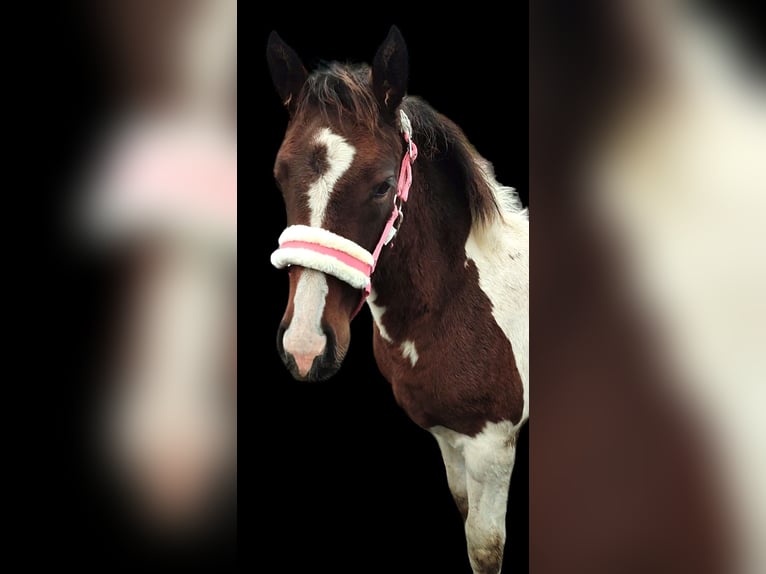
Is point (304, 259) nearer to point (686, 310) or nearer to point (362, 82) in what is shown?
point (362, 82)

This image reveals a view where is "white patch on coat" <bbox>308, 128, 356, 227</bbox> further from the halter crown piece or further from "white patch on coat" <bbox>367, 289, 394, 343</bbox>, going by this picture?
"white patch on coat" <bbox>367, 289, 394, 343</bbox>

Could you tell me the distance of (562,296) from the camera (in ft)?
3.56

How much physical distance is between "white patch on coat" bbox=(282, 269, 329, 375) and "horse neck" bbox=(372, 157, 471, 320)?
0.25 metres

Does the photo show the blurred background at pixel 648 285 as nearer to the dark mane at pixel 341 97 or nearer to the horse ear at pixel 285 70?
the dark mane at pixel 341 97

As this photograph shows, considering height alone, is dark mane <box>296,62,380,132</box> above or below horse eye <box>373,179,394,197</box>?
above

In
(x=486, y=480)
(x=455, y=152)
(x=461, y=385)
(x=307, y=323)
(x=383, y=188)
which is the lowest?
(x=486, y=480)

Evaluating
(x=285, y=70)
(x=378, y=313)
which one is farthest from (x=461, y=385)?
(x=285, y=70)

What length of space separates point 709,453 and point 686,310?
214 millimetres

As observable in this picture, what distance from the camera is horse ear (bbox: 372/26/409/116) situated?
1.55 metres

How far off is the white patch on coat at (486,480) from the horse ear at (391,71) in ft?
2.63

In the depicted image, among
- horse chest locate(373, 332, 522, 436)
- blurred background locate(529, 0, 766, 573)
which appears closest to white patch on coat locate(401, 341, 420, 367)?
horse chest locate(373, 332, 522, 436)

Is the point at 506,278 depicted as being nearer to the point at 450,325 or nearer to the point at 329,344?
the point at 450,325

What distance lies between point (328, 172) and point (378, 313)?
439 millimetres

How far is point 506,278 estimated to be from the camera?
1828 mm
